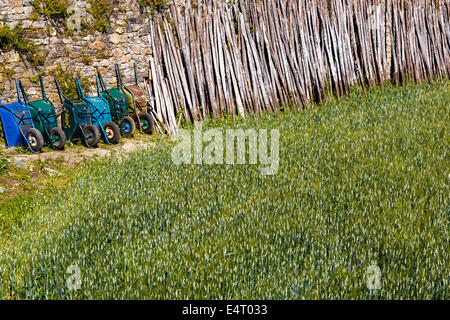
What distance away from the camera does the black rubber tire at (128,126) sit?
23.3 feet

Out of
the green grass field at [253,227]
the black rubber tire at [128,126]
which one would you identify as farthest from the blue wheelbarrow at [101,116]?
the green grass field at [253,227]

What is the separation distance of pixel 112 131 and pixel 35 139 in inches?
43.9

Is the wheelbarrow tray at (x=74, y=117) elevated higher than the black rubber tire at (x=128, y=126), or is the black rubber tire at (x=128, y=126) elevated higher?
the wheelbarrow tray at (x=74, y=117)

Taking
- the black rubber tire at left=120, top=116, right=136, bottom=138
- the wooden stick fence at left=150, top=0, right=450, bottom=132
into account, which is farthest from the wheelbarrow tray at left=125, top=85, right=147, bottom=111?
the black rubber tire at left=120, top=116, right=136, bottom=138

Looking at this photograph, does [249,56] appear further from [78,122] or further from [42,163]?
[42,163]

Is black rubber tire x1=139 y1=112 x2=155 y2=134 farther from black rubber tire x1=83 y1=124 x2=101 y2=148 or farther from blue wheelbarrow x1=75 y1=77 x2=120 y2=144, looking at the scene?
black rubber tire x1=83 y1=124 x2=101 y2=148

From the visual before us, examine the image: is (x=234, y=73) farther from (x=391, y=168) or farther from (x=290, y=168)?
(x=391, y=168)

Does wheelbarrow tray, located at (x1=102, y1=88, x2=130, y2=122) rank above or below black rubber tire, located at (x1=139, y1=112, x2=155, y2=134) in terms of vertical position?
above

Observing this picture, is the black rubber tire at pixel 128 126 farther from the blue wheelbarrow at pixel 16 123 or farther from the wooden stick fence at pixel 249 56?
the blue wheelbarrow at pixel 16 123

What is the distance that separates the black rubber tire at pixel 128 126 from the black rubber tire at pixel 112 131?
409mm

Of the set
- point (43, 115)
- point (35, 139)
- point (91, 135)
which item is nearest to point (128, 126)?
point (91, 135)

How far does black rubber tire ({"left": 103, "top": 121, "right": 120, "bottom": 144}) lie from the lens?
6641 mm

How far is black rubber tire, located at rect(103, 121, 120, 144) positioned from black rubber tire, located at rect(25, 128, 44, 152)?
3.24 ft

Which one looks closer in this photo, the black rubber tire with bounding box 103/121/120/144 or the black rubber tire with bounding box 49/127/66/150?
the black rubber tire with bounding box 49/127/66/150
